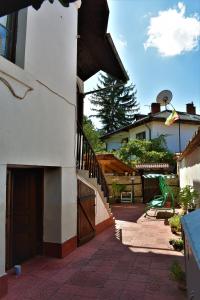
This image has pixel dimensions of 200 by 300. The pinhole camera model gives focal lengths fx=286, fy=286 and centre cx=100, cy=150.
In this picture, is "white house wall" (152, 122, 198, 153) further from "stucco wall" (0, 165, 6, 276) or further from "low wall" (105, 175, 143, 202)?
"stucco wall" (0, 165, 6, 276)

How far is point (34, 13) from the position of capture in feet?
19.7

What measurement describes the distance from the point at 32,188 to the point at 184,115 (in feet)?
79.7

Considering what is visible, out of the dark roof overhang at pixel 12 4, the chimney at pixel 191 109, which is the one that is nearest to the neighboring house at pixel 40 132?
the dark roof overhang at pixel 12 4

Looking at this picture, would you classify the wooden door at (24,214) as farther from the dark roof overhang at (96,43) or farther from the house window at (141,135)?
the house window at (141,135)

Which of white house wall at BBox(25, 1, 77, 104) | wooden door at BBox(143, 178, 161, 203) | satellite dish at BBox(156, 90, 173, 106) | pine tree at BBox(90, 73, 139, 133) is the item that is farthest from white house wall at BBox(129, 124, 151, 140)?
white house wall at BBox(25, 1, 77, 104)

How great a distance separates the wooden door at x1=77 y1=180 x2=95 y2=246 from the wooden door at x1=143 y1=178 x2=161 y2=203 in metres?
9.91

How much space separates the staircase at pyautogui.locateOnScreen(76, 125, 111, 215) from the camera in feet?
28.6

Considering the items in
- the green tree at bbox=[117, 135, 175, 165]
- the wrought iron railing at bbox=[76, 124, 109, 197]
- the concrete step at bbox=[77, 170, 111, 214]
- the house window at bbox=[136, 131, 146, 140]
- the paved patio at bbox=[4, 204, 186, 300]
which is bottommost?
the paved patio at bbox=[4, 204, 186, 300]

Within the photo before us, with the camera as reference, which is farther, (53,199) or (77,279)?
(53,199)

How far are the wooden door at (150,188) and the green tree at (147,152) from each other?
12.8ft

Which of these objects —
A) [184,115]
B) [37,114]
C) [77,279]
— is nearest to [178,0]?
[37,114]

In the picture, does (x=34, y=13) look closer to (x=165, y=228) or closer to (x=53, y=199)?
(x=53, y=199)

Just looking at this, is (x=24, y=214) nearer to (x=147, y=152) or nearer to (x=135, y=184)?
(x=135, y=184)

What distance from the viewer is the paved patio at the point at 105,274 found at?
16.0ft
